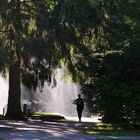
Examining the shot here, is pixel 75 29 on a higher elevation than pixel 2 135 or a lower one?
higher

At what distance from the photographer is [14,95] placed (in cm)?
3209

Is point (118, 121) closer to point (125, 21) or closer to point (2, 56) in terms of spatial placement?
point (125, 21)

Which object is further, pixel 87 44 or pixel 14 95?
pixel 14 95

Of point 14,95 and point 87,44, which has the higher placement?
point 87,44

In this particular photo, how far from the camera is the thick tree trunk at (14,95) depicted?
3158 cm

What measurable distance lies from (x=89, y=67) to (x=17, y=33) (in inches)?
180

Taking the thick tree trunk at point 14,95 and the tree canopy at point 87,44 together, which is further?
the thick tree trunk at point 14,95

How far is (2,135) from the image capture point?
766 inches

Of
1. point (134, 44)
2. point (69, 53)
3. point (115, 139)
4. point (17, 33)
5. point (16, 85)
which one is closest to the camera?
point (115, 139)

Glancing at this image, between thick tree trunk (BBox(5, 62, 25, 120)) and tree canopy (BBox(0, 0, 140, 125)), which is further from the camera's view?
thick tree trunk (BBox(5, 62, 25, 120))

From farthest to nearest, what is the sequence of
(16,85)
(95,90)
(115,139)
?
1. (16,85)
2. (95,90)
3. (115,139)

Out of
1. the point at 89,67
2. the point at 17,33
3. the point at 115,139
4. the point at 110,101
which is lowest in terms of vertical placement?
the point at 115,139

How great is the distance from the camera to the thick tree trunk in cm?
3158

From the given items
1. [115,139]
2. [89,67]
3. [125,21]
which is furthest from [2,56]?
[115,139]
